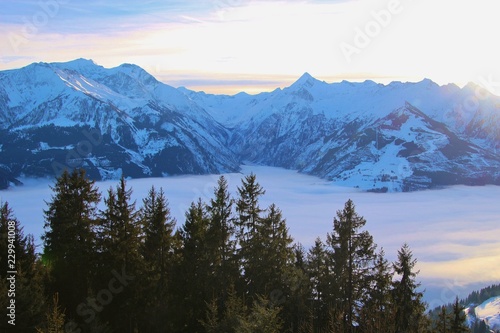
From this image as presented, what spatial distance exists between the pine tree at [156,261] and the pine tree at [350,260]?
40.6 feet

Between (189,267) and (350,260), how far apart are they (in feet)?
39.5

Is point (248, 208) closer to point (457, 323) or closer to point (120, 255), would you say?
point (120, 255)

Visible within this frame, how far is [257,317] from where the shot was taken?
2403cm

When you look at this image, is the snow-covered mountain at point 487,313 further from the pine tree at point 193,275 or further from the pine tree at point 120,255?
the pine tree at point 120,255

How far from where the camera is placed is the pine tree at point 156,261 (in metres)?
33.8

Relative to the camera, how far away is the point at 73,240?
34.1 m

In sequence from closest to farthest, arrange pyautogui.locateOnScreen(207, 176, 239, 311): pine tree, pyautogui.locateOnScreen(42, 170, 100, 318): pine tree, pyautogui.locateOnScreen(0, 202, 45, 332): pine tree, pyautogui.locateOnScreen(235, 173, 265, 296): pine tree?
pyautogui.locateOnScreen(0, 202, 45, 332): pine tree < pyautogui.locateOnScreen(42, 170, 100, 318): pine tree < pyautogui.locateOnScreen(207, 176, 239, 311): pine tree < pyautogui.locateOnScreen(235, 173, 265, 296): pine tree

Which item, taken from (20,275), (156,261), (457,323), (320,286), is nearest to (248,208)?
(156,261)

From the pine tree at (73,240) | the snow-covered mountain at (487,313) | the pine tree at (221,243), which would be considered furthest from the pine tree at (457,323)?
the snow-covered mountain at (487,313)

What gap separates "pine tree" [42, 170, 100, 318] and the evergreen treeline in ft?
0.23

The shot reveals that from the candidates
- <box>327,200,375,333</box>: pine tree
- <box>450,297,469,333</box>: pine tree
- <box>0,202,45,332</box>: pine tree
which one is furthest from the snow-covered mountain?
<box>0,202,45,332</box>: pine tree

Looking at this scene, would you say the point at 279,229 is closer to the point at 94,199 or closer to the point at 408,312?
the point at 408,312

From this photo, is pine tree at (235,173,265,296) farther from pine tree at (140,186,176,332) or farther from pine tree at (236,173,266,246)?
pine tree at (140,186,176,332)

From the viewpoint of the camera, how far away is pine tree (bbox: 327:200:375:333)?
3712 cm
